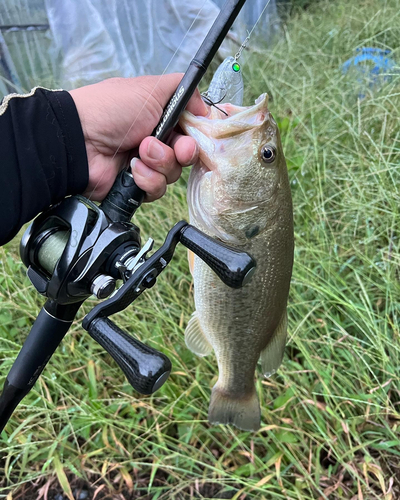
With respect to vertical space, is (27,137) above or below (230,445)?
above

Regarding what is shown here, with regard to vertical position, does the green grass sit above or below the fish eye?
below

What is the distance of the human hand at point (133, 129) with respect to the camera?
3.83 feet

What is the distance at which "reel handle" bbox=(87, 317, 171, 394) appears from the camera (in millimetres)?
711

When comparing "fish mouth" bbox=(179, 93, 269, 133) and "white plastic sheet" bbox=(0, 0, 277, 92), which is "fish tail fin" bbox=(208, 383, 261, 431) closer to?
"fish mouth" bbox=(179, 93, 269, 133)

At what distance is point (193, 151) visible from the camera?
3.86ft

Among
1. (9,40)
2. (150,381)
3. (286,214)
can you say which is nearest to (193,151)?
(286,214)

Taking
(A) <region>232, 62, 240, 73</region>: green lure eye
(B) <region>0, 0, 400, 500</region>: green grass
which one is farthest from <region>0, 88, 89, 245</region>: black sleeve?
(B) <region>0, 0, 400, 500</region>: green grass

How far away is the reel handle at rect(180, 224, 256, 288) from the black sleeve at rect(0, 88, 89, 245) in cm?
51

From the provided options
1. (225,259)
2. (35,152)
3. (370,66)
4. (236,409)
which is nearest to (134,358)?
(225,259)

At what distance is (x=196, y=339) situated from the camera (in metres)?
1.52

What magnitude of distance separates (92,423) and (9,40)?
298cm

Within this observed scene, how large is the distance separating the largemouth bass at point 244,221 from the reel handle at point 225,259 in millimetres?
446

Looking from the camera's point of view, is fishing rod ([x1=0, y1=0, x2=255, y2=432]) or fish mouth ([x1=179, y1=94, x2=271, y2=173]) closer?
fishing rod ([x1=0, y1=0, x2=255, y2=432])

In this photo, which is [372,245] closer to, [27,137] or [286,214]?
[286,214]
